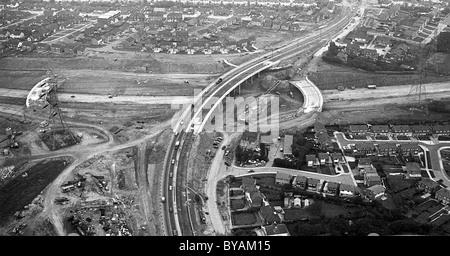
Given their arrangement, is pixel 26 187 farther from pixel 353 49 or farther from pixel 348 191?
pixel 353 49

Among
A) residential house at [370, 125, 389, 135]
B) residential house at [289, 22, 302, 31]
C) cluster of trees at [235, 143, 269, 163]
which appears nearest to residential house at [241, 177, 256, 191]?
cluster of trees at [235, 143, 269, 163]

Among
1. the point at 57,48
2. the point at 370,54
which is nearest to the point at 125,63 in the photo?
the point at 57,48

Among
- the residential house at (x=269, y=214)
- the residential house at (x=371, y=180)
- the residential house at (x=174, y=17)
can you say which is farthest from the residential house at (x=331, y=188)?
the residential house at (x=174, y=17)

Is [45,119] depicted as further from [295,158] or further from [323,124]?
[323,124]

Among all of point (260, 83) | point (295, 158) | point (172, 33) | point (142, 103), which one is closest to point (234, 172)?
point (295, 158)

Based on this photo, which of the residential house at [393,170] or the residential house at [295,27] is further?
the residential house at [295,27]

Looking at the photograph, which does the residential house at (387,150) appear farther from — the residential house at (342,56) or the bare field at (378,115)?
the residential house at (342,56)
